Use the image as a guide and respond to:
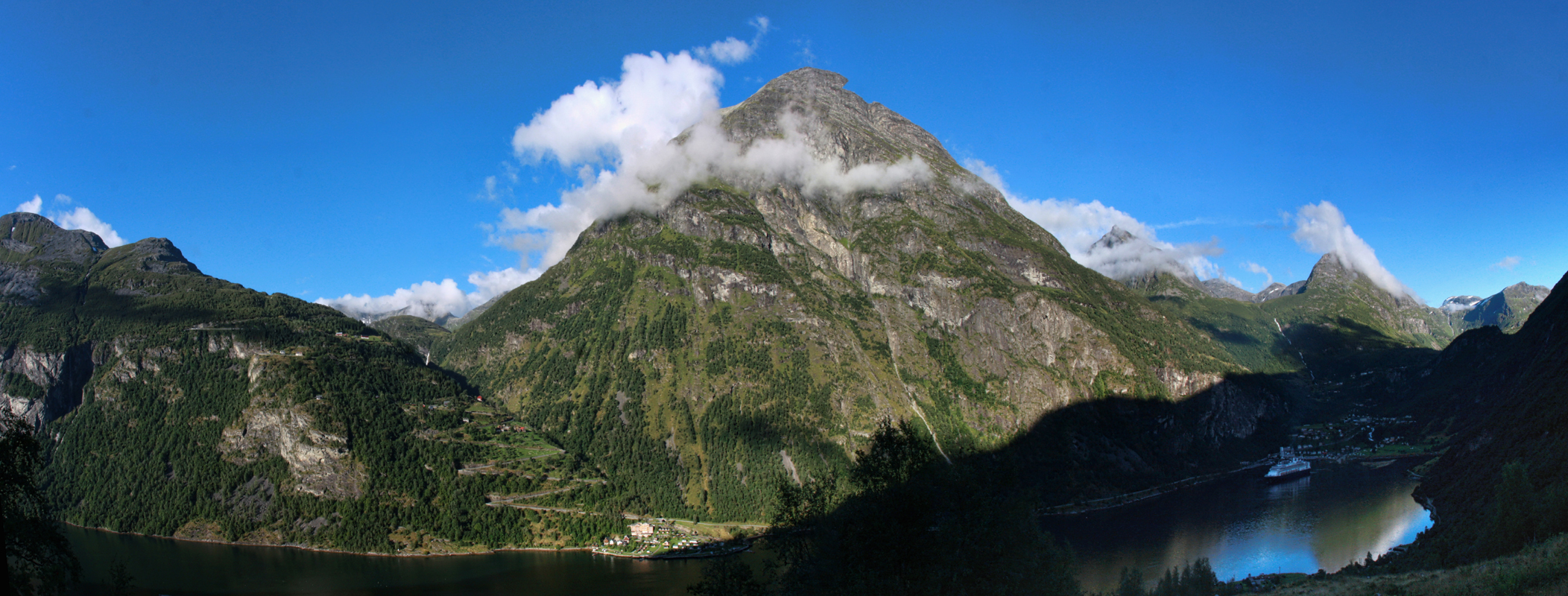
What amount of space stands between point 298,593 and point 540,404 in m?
95.9

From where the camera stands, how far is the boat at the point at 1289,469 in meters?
171

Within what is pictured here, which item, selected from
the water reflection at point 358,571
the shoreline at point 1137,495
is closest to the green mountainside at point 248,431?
the water reflection at point 358,571

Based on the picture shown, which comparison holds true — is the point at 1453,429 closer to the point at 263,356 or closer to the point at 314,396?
the point at 314,396

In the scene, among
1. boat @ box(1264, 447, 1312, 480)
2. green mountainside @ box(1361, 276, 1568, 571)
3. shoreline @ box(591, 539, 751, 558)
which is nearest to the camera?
green mountainside @ box(1361, 276, 1568, 571)

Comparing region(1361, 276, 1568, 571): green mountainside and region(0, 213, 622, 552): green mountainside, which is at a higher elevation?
region(0, 213, 622, 552): green mountainside

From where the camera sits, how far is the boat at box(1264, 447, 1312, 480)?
171m

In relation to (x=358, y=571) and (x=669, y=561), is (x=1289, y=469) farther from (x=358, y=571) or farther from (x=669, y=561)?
(x=358, y=571)

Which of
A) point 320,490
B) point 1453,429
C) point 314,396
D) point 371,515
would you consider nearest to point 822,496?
point 371,515

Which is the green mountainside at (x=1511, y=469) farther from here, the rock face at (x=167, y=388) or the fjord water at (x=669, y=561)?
the rock face at (x=167, y=388)

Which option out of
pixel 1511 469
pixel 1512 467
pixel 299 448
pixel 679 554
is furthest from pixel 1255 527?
pixel 299 448

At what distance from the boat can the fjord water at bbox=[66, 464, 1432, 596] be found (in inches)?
1116

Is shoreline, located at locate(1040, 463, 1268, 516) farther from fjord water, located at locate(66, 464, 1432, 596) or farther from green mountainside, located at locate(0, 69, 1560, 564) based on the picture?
fjord water, located at locate(66, 464, 1432, 596)

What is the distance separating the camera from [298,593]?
9694 cm

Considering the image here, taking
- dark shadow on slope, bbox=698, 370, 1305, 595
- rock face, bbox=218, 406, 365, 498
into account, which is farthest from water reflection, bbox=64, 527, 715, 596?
dark shadow on slope, bbox=698, 370, 1305, 595
